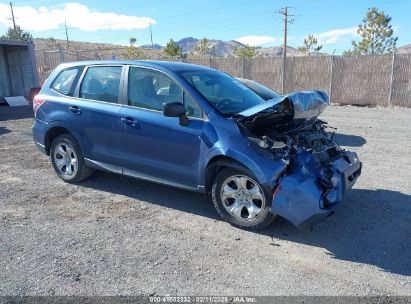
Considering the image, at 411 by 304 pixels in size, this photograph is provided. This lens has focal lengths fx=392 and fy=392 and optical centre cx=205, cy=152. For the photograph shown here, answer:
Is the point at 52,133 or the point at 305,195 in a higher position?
the point at 52,133

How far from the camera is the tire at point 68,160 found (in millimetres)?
5727

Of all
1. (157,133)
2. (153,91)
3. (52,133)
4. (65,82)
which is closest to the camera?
(157,133)

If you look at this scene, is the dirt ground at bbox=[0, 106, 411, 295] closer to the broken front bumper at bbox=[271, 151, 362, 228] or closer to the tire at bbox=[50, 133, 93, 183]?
the tire at bbox=[50, 133, 93, 183]

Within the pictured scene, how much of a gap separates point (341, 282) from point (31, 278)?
2702 mm

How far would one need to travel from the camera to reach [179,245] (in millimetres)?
4059

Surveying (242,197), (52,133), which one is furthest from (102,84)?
(242,197)

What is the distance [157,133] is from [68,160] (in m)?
1.96

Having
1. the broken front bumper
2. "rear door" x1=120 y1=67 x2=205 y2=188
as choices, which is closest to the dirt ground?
the broken front bumper

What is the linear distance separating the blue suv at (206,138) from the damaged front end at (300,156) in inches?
0.4

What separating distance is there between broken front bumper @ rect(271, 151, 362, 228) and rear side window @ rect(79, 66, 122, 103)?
2.56 meters

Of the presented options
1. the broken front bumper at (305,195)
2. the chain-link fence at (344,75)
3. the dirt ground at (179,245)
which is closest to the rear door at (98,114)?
the dirt ground at (179,245)

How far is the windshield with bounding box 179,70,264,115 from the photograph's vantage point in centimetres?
466

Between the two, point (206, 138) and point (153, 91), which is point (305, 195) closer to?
point (206, 138)

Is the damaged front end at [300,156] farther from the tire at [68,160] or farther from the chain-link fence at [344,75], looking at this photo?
the chain-link fence at [344,75]
